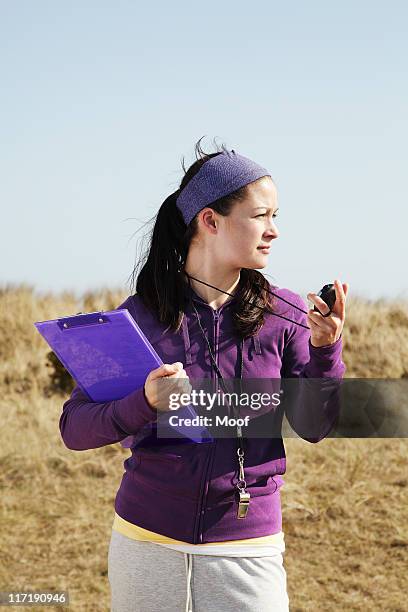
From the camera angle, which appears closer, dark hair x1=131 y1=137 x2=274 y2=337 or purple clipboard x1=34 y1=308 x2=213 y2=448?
purple clipboard x1=34 y1=308 x2=213 y2=448

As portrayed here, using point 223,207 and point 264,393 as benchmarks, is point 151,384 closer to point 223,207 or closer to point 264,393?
point 264,393

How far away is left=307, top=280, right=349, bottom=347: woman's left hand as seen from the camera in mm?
1781

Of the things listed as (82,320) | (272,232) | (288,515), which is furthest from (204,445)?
(288,515)

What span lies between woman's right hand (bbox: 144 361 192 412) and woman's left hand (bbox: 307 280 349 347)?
30 centimetres

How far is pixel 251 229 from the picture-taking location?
1863 mm

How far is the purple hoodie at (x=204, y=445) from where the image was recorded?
1.84 metres

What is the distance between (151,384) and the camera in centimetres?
171

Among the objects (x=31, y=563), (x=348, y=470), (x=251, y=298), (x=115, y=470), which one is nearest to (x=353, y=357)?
(x=348, y=470)

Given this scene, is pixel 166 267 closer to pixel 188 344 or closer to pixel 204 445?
pixel 188 344

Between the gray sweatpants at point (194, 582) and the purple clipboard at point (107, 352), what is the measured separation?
0.82ft

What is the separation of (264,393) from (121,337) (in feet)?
1.11

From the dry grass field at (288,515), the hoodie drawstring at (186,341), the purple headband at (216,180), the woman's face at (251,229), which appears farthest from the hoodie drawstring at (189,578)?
the dry grass field at (288,515)

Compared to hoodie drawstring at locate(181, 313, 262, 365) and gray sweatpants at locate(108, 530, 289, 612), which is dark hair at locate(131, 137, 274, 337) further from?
gray sweatpants at locate(108, 530, 289, 612)

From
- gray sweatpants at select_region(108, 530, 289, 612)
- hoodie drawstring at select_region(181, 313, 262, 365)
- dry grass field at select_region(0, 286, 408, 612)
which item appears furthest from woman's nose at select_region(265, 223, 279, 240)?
dry grass field at select_region(0, 286, 408, 612)
